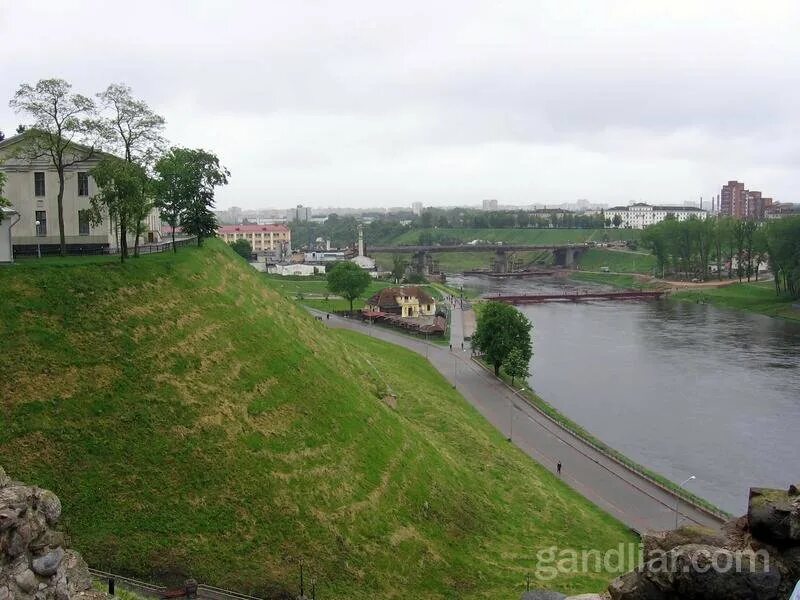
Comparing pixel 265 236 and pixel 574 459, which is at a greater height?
pixel 265 236

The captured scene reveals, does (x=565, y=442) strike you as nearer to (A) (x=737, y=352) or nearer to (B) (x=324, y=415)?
(B) (x=324, y=415)

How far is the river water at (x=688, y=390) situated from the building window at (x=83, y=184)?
3379 cm

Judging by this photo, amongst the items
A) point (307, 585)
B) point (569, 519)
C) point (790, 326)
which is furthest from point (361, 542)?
point (790, 326)

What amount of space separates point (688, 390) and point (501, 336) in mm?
15794

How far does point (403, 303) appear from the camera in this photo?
8612cm

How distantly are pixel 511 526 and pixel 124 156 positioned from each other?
2438cm

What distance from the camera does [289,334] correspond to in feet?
106

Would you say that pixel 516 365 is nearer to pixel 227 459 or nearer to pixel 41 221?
pixel 227 459

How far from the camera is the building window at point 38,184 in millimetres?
31803

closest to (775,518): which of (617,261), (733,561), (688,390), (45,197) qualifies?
(733,561)

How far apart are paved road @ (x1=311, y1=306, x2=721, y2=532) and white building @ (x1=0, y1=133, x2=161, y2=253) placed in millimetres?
25140

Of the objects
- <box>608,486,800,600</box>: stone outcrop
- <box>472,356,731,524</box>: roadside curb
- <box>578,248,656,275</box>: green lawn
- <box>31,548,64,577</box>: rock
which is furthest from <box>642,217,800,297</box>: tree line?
<box>31,548,64,577</box>: rock

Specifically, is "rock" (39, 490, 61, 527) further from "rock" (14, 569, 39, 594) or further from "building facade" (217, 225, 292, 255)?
"building facade" (217, 225, 292, 255)

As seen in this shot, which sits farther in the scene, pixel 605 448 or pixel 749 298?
pixel 749 298
